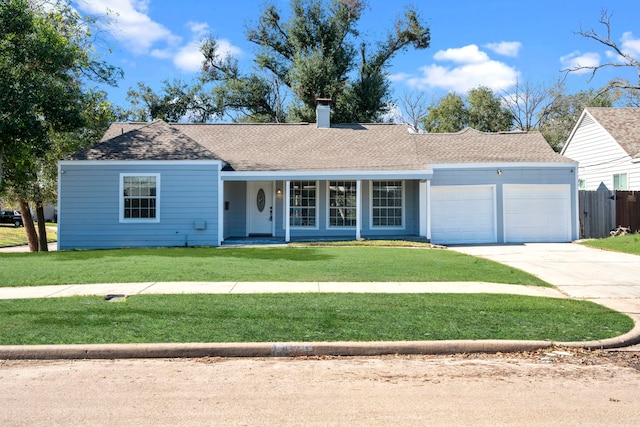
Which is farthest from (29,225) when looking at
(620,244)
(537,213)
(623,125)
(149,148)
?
(623,125)

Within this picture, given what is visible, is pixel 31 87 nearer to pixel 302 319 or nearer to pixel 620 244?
pixel 302 319

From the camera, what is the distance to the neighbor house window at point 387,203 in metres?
19.8

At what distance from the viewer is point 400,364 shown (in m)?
5.71

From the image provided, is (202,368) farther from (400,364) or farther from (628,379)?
(628,379)

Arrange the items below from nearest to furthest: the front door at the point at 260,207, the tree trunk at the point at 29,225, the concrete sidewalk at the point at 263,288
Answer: the concrete sidewalk at the point at 263,288 → the front door at the point at 260,207 → the tree trunk at the point at 29,225

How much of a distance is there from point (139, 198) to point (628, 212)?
58.3ft

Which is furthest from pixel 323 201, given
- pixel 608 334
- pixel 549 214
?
pixel 608 334

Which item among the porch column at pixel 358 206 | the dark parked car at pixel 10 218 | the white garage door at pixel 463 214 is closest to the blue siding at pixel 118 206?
the porch column at pixel 358 206

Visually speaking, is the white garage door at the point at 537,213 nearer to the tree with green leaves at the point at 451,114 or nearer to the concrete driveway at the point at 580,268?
the concrete driveway at the point at 580,268

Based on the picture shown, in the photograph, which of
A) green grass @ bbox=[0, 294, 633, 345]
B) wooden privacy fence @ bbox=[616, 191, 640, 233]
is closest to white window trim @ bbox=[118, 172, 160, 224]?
green grass @ bbox=[0, 294, 633, 345]

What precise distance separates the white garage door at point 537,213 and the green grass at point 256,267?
5387 millimetres

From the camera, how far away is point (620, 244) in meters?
16.9

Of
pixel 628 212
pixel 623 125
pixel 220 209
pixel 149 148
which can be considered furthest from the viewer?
pixel 623 125

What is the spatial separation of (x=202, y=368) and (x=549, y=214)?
55.5ft
